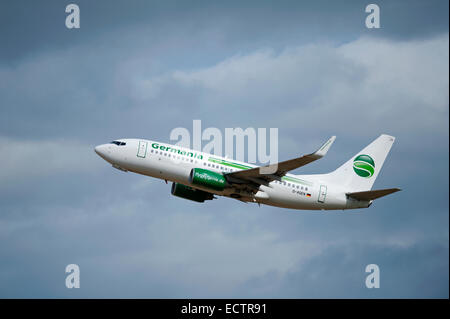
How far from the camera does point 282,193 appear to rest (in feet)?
205

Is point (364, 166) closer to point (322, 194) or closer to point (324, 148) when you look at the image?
point (322, 194)

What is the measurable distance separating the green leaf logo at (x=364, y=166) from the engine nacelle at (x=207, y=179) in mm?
15578

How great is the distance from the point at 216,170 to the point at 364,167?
16897 millimetres

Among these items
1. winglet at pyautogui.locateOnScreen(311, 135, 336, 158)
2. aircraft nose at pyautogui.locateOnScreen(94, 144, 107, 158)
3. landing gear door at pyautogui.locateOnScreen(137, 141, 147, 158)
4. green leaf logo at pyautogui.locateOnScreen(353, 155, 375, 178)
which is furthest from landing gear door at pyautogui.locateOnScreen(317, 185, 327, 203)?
aircraft nose at pyautogui.locateOnScreen(94, 144, 107, 158)

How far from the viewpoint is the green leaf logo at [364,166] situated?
68.2 m

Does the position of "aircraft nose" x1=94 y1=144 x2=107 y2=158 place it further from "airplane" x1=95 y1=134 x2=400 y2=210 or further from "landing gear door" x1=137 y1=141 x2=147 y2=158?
"landing gear door" x1=137 y1=141 x2=147 y2=158

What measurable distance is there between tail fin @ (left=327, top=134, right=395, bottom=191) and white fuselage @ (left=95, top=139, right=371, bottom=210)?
6.71 ft

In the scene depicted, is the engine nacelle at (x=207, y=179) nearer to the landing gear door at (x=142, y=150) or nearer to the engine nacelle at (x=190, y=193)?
the landing gear door at (x=142, y=150)

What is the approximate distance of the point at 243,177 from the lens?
61062 millimetres

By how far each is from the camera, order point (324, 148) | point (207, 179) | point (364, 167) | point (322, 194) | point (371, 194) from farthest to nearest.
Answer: point (364, 167) < point (322, 194) < point (371, 194) < point (207, 179) < point (324, 148)

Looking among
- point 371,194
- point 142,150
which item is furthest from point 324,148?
point 142,150

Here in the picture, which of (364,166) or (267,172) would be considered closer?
(267,172)

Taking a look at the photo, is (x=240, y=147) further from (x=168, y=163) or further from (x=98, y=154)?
(x=98, y=154)
